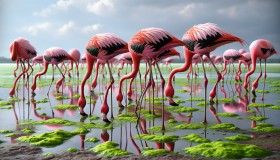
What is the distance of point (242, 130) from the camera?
568 centimetres

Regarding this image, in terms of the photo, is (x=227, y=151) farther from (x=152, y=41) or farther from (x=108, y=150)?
(x=152, y=41)

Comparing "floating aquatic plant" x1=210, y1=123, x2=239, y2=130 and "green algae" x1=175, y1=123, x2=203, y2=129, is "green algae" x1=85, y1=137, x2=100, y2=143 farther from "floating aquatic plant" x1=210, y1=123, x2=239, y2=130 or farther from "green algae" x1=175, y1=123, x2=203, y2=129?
"floating aquatic plant" x1=210, y1=123, x2=239, y2=130

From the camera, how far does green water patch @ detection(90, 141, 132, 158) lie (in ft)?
14.0

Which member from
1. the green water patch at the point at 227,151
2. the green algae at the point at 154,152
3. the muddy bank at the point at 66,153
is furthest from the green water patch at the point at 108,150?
the green water patch at the point at 227,151

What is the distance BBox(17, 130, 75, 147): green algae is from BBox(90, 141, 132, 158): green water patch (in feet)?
2.84

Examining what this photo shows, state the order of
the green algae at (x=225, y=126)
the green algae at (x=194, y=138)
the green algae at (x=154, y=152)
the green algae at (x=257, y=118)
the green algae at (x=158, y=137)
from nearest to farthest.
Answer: the green algae at (x=154, y=152) < the green algae at (x=194, y=138) < the green algae at (x=158, y=137) < the green algae at (x=225, y=126) < the green algae at (x=257, y=118)

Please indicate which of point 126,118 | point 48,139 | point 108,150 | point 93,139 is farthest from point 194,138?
point 48,139

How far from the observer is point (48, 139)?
504 centimetres

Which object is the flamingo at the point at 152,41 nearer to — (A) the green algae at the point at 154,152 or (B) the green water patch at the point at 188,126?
(B) the green water patch at the point at 188,126

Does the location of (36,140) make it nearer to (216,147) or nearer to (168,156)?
(168,156)

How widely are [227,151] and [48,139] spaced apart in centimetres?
315

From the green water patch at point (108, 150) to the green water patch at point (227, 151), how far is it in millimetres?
1066

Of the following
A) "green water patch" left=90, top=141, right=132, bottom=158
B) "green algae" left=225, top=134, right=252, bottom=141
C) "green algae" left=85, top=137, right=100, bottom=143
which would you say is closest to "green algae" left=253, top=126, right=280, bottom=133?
"green algae" left=225, top=134, right=252, bottom=141

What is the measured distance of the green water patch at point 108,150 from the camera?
4270 mm
